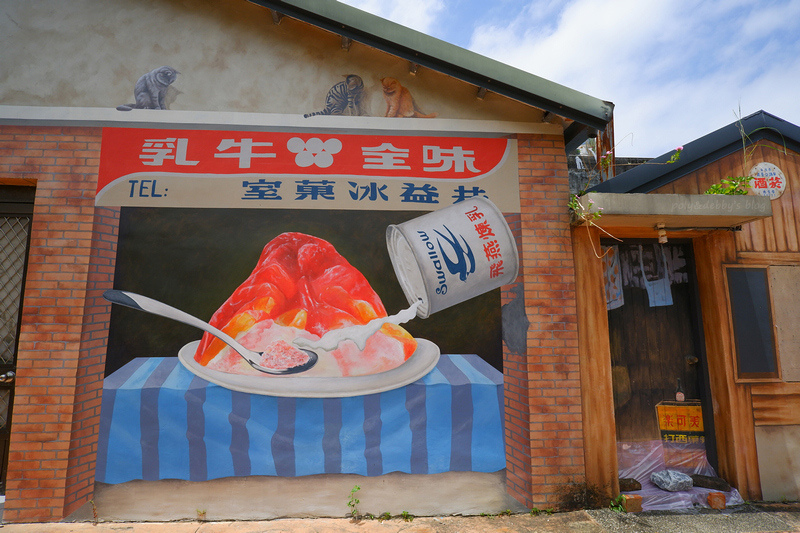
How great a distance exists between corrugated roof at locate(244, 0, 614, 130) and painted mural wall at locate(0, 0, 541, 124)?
9.4 inches

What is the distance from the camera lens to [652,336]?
435 centimetres

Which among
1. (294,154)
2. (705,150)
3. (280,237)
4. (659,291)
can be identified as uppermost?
A: (705,150)

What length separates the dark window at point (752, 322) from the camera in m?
4.02

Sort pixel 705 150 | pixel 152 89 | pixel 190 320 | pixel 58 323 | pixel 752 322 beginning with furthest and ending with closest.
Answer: pixel 705 150
pixel 752 322
pixel 152 89
pixel 190 320
pixel 58 323

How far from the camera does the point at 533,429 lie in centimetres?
368

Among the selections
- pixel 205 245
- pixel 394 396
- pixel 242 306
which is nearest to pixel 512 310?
pixel 394 396

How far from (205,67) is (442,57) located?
2.36 meters

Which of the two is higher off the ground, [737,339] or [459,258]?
[459,258]

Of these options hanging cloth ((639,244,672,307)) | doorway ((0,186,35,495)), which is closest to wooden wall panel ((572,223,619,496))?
hanging cloth ((639,244,672,307))

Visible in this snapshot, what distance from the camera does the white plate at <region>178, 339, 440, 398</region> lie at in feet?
11.8

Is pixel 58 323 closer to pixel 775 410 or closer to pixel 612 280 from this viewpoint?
pixel 612 280

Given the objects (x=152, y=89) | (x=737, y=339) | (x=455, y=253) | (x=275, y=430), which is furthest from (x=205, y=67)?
(x=737, y=339)

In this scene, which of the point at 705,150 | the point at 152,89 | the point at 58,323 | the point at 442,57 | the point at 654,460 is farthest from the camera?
the point at 705,150

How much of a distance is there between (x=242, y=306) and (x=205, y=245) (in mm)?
708
